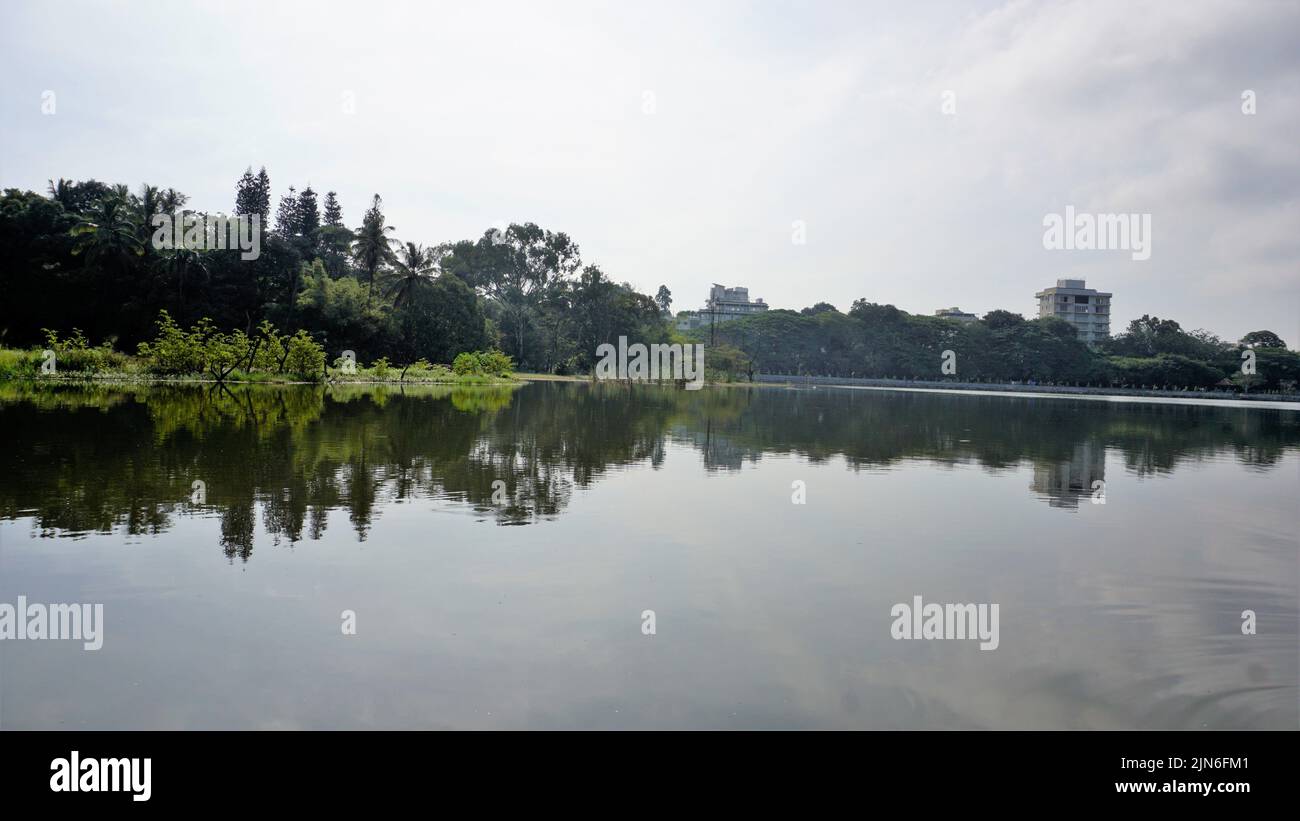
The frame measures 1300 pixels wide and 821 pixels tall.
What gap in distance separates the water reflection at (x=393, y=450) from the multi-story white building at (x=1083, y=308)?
140726 millimetres

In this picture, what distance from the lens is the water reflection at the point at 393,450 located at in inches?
360

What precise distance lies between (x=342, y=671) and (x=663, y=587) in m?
2.78

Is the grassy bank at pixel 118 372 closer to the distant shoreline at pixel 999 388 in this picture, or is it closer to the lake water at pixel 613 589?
the lake water at pixel 613 589

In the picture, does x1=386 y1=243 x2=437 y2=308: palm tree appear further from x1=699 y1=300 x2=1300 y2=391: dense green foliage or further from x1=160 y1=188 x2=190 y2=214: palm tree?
x1=699 y1=300 x2=1300 y2=391: dense green foliage

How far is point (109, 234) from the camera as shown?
49844 millimetres

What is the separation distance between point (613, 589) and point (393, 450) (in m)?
9.24

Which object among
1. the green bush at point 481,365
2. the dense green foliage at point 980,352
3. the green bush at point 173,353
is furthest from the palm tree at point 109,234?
the dense green foliage at point 980,352

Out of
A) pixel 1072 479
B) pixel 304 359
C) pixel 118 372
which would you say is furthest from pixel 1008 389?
pixel 118 372

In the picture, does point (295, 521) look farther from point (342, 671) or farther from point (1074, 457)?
point (1074, 457)

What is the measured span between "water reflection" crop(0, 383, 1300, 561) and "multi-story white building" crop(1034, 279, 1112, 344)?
14073 cm

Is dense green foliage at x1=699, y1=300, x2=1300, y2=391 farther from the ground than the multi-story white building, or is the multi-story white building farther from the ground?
the multi-story white building

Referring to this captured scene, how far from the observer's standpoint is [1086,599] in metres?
6.83

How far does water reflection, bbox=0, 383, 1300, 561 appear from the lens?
9.16 m

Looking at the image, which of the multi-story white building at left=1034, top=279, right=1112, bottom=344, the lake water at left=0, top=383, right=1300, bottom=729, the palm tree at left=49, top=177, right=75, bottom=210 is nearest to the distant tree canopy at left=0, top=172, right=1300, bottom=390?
the palm tree at left=49, top=177, right=75, bottom=210
